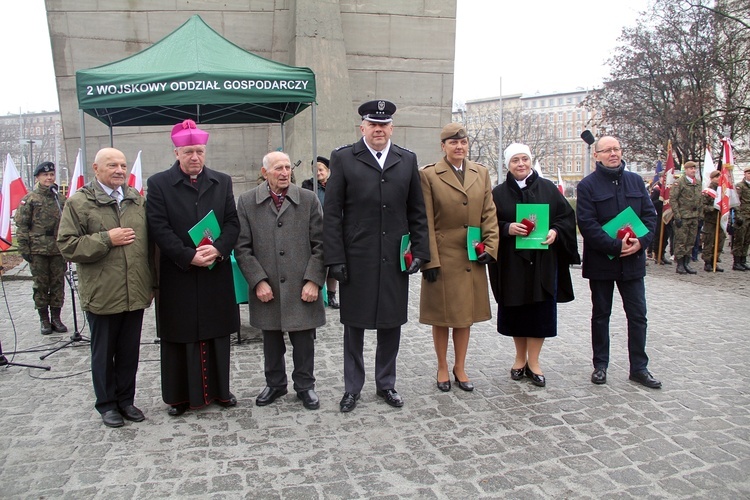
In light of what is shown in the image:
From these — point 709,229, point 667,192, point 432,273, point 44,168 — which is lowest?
point 709,229

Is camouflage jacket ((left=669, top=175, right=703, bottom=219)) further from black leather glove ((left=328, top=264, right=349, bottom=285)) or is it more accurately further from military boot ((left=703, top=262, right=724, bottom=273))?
black leather glove ((left=328, top=264, right=349, bottom=285))

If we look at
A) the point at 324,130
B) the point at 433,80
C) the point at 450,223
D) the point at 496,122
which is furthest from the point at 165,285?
the point at 496,122

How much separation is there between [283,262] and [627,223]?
2.84m

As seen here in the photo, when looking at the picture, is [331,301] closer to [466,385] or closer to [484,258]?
[466,385]

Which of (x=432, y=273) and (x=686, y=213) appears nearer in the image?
(x=432, y=273)

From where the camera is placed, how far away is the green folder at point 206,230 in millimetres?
4207

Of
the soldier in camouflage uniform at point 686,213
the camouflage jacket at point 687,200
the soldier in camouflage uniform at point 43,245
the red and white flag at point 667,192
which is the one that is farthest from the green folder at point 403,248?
the red and white flag at point 667,192

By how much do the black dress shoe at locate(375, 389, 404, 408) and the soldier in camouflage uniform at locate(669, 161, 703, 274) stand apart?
9292mm

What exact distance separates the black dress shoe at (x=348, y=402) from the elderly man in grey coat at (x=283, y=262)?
21 cm

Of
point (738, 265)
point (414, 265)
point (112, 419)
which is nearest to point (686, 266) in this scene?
point (738, 265)

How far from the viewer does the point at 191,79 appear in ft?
20.4

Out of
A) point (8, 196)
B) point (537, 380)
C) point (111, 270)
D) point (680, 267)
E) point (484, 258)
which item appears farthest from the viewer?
point (680, 267)

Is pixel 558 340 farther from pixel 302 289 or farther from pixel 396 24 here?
pixel 396 24

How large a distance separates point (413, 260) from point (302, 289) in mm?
A: 883
